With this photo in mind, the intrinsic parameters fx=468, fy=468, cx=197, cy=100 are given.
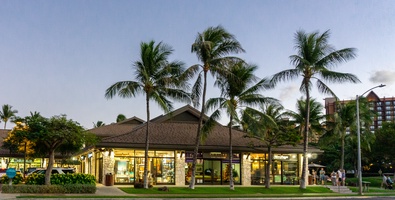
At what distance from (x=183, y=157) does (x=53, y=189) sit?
13.4 meters

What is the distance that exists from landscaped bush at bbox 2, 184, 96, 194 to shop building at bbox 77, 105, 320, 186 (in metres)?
7.09

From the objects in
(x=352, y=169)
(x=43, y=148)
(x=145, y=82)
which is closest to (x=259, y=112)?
(x=145, y=82)

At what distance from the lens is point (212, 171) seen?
134 feet

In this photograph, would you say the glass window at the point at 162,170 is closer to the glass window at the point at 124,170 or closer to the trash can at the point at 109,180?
the glass window at the point at 124,170

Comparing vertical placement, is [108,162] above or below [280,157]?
below

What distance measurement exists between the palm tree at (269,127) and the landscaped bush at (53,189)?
12.2 m

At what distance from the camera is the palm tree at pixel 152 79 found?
33.1 m

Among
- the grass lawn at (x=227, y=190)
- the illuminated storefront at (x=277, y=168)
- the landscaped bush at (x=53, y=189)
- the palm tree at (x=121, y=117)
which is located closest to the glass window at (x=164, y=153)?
the grass lawn at (x=227, y=190)

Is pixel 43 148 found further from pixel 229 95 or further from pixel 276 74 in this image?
pixel 276 74

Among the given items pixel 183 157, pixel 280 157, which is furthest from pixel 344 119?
pixel 183 157

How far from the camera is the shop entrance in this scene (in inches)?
1594

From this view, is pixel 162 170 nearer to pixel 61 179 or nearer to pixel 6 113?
pixel 61 179

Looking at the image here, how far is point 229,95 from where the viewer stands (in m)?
35.2

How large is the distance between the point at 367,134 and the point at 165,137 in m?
34.6
